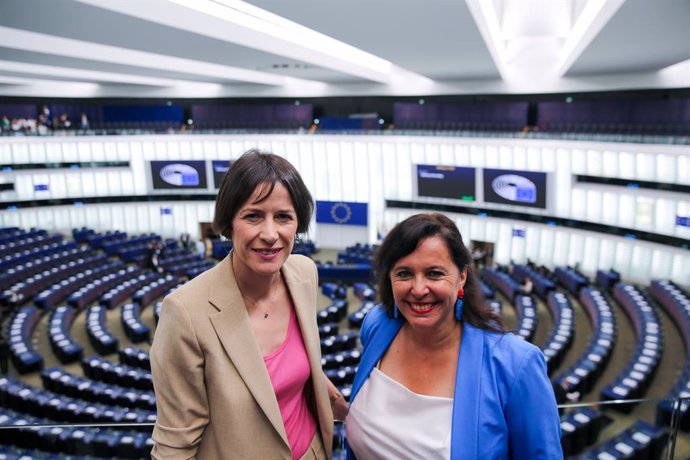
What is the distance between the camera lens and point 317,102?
2720cm

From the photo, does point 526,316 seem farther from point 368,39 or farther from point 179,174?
point 179,174

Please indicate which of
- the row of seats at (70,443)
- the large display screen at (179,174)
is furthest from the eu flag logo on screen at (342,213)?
the row of seats at (70,443)

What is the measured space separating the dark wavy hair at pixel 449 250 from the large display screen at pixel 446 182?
71.8 feet

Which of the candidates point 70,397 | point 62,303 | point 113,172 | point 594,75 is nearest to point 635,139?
point 594,75

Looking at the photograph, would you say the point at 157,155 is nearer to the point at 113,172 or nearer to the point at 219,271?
the point at 113,172

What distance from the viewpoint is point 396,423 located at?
7.73 feet

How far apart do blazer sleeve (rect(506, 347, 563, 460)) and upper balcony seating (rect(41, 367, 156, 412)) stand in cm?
883

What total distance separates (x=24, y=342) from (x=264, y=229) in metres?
13.6

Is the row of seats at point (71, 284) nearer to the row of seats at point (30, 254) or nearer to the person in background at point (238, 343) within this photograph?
the row of seats at point (30, 254)

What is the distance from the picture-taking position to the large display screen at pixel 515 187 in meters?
21.7

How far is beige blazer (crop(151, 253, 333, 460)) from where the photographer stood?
1.90 m

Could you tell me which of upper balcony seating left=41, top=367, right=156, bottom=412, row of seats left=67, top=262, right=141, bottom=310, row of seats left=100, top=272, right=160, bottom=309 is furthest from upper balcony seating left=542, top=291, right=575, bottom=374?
row of seats left=67, top=262, right=141, bottom=310

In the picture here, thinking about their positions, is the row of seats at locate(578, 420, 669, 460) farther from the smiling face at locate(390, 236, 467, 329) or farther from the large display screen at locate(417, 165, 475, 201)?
the large display screen at locate(417, 165, 475, 201)

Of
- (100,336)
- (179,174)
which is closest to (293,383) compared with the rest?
(100,336)
